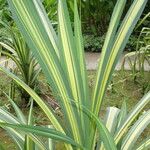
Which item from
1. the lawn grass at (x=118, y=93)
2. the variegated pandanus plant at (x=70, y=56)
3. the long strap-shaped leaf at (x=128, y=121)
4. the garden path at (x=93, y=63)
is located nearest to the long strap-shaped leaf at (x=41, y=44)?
the variegated pandanus plant at (x=70, y=56)

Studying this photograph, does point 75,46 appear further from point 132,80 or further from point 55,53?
point 132,80

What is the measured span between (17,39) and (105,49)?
6.77 ft

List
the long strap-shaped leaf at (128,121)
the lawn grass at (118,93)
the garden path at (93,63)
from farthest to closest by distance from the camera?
the garden path at (93,63), the lawn grass at (118,93), the long strap-shaped leaf at (128,121)

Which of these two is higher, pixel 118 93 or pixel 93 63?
pixel 93 63

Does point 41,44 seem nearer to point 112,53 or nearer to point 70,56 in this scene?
point 70,56

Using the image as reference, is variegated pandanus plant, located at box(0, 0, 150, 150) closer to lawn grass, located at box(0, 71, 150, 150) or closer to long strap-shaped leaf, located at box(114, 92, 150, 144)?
long strap-shaped leaf, located at box(114, 92, 150, 144)

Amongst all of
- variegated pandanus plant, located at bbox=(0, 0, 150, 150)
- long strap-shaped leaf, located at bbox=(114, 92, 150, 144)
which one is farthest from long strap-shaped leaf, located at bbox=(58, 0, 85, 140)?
long strap-shaped leaf, located at bbox=(114, 92, 150, 144)

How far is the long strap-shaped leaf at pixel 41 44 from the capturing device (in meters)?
1.16

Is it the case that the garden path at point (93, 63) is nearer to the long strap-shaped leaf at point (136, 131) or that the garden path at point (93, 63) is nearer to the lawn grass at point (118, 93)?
the lawn grass at point (118, 93)

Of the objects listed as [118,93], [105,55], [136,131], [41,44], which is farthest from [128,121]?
[118,93]

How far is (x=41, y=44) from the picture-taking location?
1180 mm

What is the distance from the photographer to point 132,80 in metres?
4.14

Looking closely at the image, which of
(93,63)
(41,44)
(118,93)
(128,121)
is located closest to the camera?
(41,44)

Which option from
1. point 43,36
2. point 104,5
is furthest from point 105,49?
point 104,5
